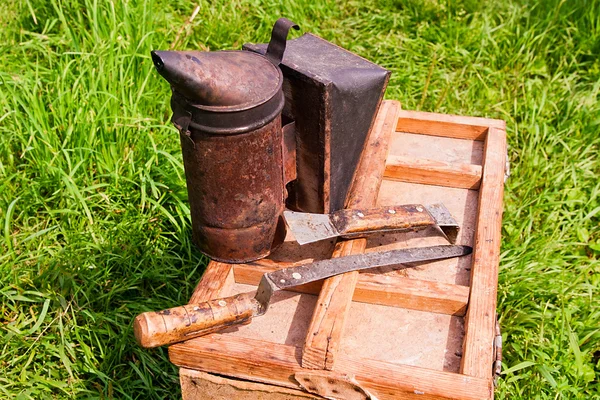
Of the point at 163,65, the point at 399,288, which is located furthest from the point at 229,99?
the point at 399,288

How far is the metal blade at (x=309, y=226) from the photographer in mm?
2090

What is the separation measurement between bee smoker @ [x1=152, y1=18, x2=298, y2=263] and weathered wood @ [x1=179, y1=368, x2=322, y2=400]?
394mm

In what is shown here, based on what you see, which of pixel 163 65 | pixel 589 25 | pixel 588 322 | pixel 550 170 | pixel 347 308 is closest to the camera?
pixel 163 65

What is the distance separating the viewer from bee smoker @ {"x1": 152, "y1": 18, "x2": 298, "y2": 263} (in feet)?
5.95

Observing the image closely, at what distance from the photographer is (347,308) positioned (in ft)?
6.48

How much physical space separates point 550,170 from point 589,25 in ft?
3.87

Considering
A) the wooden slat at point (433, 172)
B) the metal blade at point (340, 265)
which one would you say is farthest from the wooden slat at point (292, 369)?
the wooden slat at point (433, 172)

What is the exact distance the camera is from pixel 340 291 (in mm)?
2021

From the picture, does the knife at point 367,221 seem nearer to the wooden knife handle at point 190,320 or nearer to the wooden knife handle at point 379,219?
the wooden knife handle at point 379,219

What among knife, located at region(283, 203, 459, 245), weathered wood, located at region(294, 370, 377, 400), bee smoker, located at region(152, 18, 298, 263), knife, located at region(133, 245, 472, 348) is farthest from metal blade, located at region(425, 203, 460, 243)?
weathered wood, located at region(294, 370, 377, 400)

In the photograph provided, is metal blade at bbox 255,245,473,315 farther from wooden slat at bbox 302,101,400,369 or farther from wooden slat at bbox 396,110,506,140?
wooden slat at bbox 396,110,506,140

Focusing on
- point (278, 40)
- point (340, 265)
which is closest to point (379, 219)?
point (340, 265)

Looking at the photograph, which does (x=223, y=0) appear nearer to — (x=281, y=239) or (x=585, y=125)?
(x=585, y=125)

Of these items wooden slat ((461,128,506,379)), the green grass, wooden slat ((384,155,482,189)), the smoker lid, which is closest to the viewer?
the smoker lid
